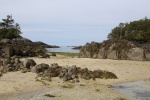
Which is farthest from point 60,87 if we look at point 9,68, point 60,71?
point 9,68

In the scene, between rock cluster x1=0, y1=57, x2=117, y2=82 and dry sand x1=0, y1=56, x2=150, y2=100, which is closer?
dry sand x1=0, y1=56, x2=150, y2=100

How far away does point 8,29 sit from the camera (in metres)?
84.1

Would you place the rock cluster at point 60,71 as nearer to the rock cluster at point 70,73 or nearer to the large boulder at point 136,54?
the rock cluster at point 70,73

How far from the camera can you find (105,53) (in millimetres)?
40969

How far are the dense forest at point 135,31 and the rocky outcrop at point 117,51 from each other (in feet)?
86.7

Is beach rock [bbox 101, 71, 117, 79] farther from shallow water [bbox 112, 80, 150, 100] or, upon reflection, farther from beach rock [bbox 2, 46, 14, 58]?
beach rock [bbox 2, 46, 14, 58]

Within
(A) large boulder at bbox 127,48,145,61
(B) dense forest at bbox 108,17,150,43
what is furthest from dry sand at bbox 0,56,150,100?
(B) dense forest at bbox 108,17,150,43

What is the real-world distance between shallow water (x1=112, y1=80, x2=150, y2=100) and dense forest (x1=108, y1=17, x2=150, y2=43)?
44540 millimetres

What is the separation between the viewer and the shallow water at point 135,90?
1956 cm

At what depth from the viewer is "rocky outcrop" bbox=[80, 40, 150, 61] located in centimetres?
3908

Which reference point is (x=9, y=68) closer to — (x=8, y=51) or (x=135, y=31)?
(x=8, y=51)

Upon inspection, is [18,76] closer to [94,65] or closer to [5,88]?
[5,88]

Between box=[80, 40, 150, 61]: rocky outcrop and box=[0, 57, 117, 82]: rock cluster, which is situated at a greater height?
box=[80, 40, 150, 61]: rocky outcrop

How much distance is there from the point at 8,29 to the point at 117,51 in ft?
162
